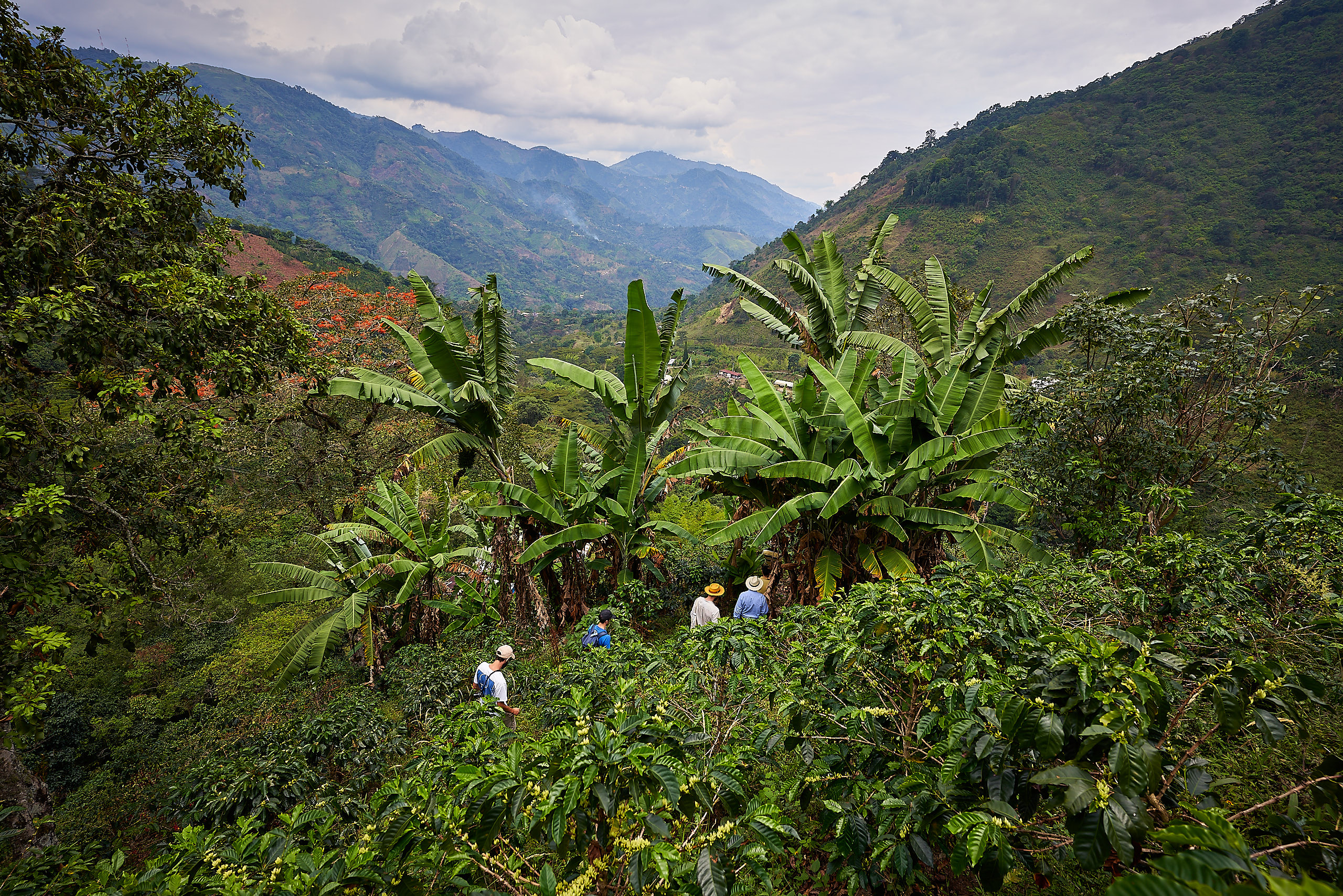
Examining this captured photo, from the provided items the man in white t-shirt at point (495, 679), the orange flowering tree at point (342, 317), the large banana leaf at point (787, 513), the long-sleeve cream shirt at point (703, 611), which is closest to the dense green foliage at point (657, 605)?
the large banana leaf at point (787, 513)

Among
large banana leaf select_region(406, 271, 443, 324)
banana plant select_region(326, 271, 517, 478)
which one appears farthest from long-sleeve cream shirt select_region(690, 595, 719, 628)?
large banana leaf select_region(406, 271, 443, 324)

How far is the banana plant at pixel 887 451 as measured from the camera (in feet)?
17.7

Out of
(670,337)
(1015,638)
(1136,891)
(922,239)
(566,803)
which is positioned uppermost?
(922,239)

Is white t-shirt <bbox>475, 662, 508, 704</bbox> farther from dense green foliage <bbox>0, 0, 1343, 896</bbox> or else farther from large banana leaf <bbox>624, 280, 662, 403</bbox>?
large banana leaf <bbox>624, 280, 662, 403</bbox>

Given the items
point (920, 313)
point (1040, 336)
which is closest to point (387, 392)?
point (920, 313)

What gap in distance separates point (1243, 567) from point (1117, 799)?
2957 millimetres

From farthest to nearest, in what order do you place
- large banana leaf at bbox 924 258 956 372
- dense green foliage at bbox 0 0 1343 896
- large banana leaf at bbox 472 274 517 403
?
large banana leaf at bbox 924 258 956 372, large banana leaf at bbox 472 274 517 403, dense green foliage at bbox 0 0 1343 896

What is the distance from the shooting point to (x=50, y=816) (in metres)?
5.69

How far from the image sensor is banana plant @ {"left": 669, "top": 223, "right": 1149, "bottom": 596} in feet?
17.7

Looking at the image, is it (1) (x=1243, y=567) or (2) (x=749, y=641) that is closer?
(2) (x=749, y=641)

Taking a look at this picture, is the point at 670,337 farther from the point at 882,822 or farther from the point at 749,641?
the point at 882,822

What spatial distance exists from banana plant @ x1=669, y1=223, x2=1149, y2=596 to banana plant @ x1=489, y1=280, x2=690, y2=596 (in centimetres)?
68

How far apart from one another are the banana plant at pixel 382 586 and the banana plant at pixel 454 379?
1644 millimetres

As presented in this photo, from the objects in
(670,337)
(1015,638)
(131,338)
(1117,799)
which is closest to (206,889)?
(1117,799)
